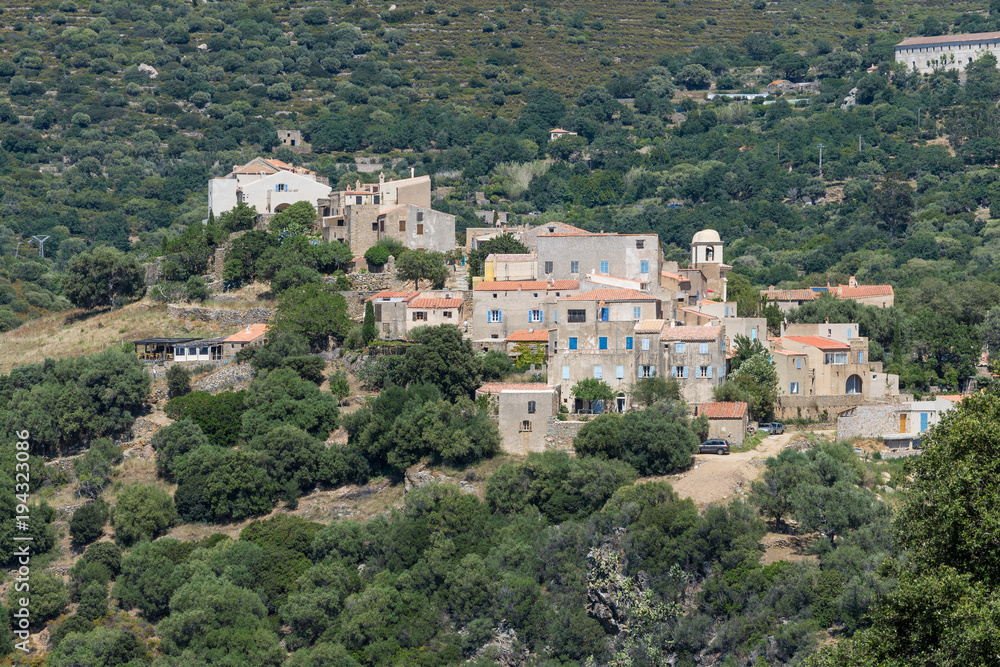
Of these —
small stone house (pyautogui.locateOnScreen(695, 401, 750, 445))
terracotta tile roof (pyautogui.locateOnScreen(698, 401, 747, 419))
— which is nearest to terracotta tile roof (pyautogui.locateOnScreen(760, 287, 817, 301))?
terracotta tile roof (pyautogui.locateOnScreen(698, 401, 747, 419))

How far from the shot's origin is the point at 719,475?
51875 millimetres

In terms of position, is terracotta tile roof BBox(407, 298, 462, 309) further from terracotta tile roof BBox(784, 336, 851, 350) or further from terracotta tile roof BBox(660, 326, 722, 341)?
terracotta tile roof BBox(784, 336, 851, 350)

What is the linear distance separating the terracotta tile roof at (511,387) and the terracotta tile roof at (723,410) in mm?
5883

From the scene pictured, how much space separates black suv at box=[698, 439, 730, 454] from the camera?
53.8m

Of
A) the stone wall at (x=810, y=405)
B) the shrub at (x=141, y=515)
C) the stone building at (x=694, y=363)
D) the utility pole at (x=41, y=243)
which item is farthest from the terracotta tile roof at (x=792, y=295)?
the utility pole at (x=41, y=243)

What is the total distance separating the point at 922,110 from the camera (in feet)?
459

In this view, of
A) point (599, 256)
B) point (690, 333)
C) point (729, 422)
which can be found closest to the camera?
point (729, 422)

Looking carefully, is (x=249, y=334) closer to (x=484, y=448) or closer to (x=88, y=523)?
(x=88, y=523)

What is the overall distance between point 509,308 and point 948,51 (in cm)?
10705

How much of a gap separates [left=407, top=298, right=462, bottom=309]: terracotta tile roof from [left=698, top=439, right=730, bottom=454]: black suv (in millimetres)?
14785

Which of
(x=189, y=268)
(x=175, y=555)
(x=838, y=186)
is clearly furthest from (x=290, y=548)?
(x=838, y=186)

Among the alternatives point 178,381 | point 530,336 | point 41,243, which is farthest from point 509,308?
point 41,243

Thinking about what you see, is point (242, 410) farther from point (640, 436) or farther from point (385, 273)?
point (640, 436)

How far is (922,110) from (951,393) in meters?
85.1
